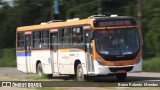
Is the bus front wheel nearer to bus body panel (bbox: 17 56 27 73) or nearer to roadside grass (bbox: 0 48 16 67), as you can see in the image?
bus body panel (bbox: 17 56 27 73)

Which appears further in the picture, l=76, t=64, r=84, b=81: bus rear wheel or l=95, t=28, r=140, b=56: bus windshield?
l=76, t=64, r=84, b=81: bus rear wheel

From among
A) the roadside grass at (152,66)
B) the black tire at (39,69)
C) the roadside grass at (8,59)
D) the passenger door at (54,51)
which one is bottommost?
the roadside grass at (8,59)

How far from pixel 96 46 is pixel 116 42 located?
0.88 m

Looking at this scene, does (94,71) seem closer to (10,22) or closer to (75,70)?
(75,70)

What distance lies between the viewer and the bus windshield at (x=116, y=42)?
22109 mm

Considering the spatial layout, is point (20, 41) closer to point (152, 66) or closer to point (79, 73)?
point (79, 73)

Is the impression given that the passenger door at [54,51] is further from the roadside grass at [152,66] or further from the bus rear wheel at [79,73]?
the roadside grass at [152,66]

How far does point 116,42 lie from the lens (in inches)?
874

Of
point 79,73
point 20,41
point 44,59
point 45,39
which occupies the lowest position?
point 79,73

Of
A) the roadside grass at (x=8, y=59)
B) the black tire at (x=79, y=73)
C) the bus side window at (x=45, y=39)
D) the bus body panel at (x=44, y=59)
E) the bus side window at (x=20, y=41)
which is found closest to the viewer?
the black tire at (x=79, y=73)

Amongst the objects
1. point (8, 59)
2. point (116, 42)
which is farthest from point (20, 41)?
point (8, 59)

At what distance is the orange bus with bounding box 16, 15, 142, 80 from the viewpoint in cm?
2206

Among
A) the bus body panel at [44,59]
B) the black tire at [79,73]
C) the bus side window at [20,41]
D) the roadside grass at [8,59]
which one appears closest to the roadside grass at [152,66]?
the bus body panel at [44,59]

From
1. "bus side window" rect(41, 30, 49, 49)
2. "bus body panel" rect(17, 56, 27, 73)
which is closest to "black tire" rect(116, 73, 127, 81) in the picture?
"bus side window" rect(41, 30, 49, 49)
